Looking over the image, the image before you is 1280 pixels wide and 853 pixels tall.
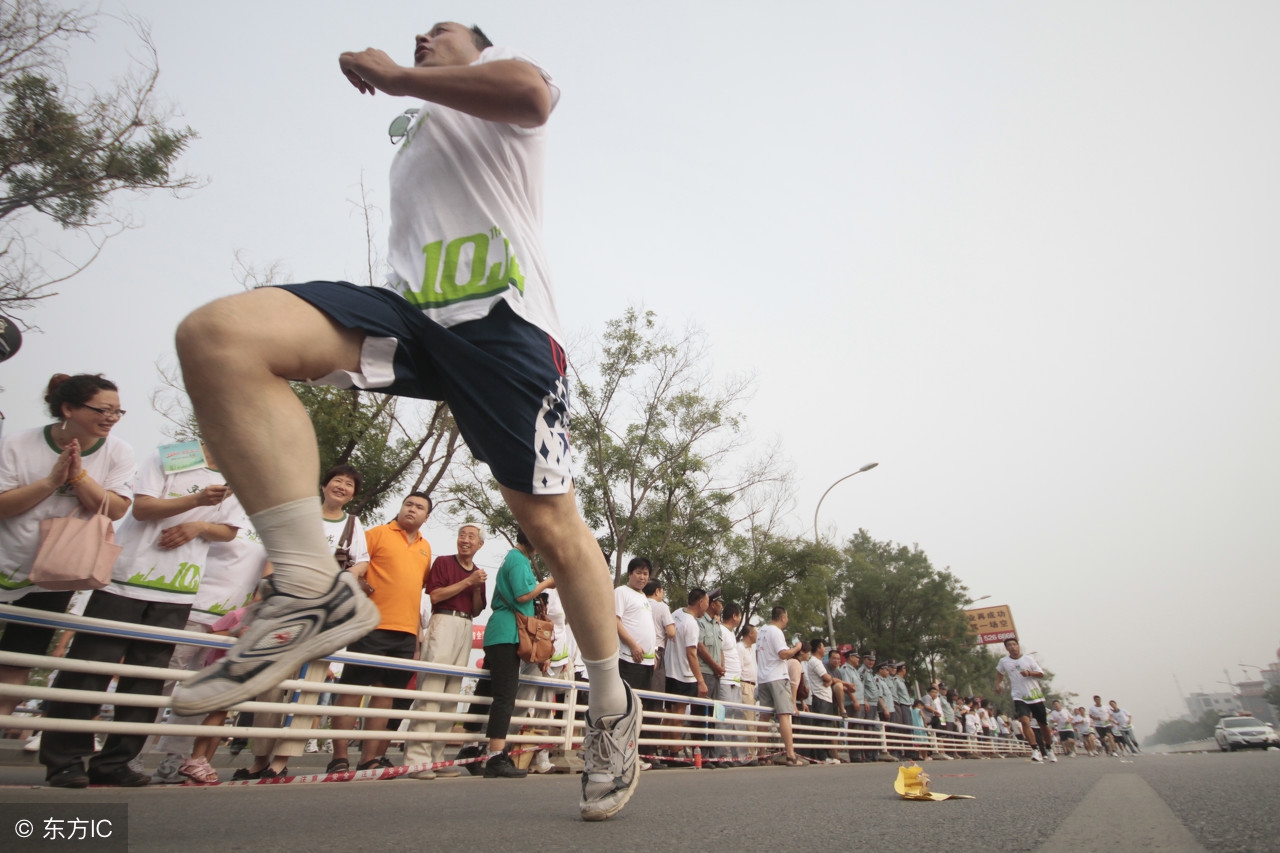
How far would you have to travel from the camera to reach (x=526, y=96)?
1784 millimetres

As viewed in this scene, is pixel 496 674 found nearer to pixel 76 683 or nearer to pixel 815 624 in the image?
pixel 76 683

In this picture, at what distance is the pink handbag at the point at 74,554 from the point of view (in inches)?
108

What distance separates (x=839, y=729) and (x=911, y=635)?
37445 mm

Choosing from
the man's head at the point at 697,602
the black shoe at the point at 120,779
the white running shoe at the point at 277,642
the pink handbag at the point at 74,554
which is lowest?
the black shoe at the point at 120,779

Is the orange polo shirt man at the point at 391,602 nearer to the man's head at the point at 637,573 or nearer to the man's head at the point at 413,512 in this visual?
the man's head at the point at 413,512

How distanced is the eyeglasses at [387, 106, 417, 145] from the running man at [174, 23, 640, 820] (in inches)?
1.2

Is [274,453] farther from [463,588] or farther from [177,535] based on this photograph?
[463,588]

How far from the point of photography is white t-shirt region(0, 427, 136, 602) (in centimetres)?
284

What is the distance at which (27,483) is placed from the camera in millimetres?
2918

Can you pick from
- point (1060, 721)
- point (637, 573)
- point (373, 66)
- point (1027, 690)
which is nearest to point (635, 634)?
point (637, 573)

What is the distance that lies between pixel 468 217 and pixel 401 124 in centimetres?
43

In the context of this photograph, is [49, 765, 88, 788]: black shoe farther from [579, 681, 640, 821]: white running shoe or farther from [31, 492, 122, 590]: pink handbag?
[579, 681, 640, 821]: white running shoe

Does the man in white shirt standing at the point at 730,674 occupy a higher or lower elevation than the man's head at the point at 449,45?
lower

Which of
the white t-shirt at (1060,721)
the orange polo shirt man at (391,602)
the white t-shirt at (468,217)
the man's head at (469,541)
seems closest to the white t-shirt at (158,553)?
the orange polo shirt man at (391,602)
